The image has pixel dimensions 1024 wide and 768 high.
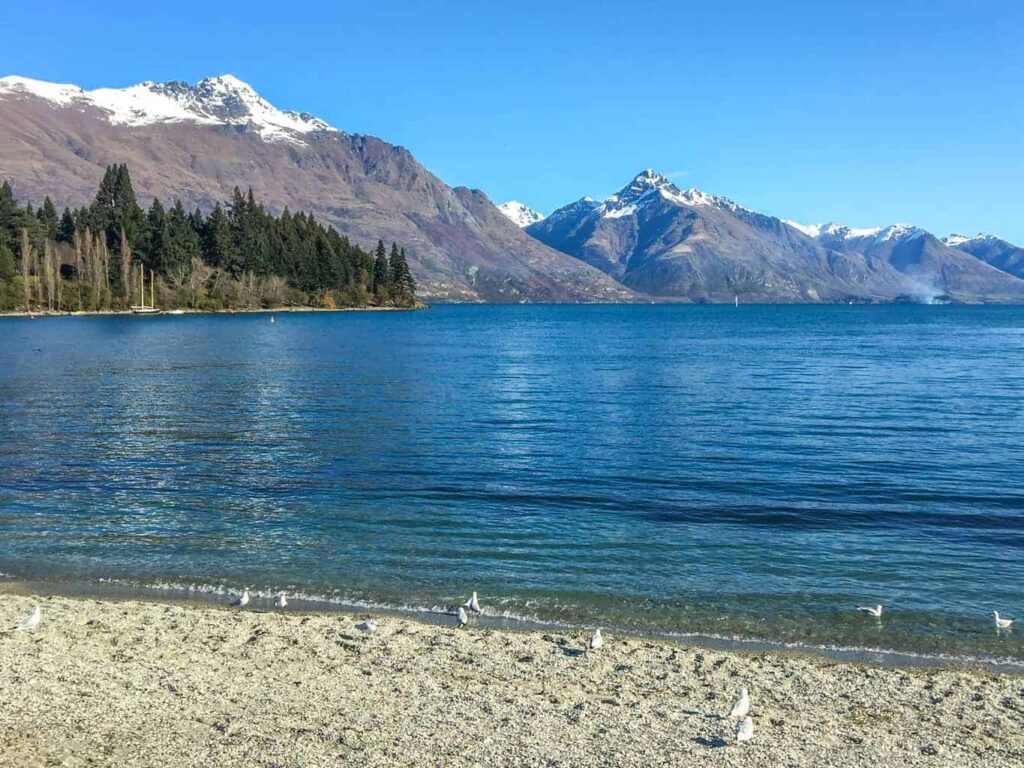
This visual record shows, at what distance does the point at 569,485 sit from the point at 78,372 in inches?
2104

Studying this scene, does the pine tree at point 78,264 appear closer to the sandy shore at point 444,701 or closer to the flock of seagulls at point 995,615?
the sandy shore at point 444,701

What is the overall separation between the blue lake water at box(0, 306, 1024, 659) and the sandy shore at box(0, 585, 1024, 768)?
235 centimetres

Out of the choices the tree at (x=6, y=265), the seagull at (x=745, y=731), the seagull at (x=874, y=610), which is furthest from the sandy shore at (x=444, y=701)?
the tree at (x=6, y=265)

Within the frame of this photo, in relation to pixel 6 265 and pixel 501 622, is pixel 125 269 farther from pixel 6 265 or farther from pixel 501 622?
pixel 501 622

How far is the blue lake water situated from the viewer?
18.8 metres

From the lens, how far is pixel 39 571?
67.4ft

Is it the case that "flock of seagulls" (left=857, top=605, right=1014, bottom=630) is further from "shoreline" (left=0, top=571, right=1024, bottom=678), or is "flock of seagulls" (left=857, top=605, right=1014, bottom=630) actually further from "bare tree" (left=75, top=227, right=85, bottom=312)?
"bare tree" (left=75, top=227, right=85, bottom=312)

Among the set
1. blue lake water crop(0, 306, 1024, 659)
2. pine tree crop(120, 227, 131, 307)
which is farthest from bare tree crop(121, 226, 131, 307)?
blue lake water crop(0, 306, 1024, 659)

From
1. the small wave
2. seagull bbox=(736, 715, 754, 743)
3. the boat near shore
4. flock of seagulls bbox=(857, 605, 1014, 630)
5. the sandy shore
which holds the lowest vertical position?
the small wave

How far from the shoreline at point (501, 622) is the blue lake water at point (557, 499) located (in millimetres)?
256

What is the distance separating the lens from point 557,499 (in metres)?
27.3

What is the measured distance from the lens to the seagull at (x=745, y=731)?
455 inches

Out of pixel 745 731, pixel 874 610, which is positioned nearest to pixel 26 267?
pixel 874 610

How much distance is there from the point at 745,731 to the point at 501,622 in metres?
6.66
